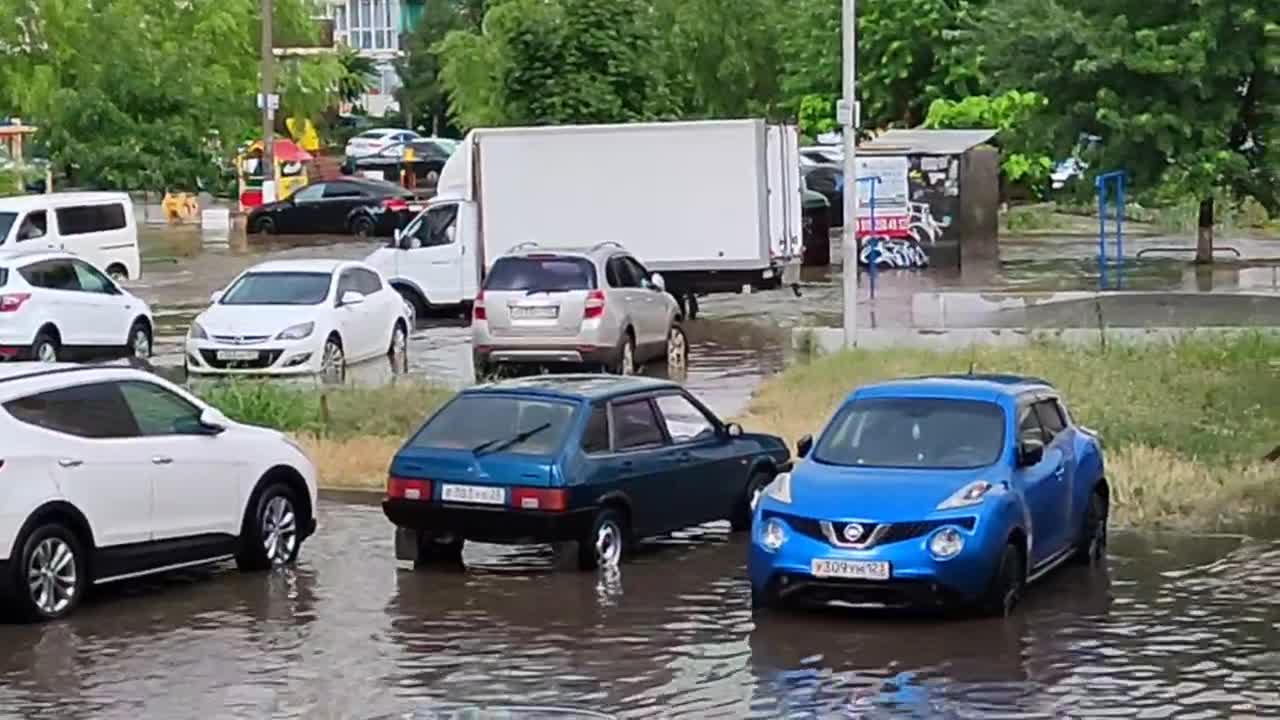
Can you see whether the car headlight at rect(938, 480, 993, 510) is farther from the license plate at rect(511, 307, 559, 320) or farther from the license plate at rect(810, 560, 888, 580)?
the license plate at rect(511, 307, 559, 320)

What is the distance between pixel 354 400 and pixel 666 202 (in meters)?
12.6

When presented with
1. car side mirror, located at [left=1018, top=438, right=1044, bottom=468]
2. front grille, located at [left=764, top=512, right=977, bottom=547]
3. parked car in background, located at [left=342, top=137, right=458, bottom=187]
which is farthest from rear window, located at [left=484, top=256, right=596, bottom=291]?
parked car in background, located at [left=342, top=137, right=458, bottom=187]

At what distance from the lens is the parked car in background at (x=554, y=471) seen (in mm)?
15688

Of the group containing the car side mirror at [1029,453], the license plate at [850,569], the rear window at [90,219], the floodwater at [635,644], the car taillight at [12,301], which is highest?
the rear window at [90,219]

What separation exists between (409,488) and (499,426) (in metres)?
0.76

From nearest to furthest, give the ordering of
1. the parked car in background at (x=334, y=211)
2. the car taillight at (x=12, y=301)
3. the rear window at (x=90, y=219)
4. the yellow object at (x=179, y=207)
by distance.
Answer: the car taillight at (x=12, y=301) < the rear window at (x=90, y=219) < the parked car in background at (x=334, y=211) < the yellow object at (x=179, y=207)

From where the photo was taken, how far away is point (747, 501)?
1772 cm

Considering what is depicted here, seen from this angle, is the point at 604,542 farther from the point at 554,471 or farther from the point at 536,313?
the point at 536,313

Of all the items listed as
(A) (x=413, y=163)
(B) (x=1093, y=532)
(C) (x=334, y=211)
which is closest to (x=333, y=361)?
(B) (x=1093, y=532)

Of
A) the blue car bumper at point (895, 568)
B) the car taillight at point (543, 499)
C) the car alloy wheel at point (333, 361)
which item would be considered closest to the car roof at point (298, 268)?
the car alloy wheel at point (333, 361)

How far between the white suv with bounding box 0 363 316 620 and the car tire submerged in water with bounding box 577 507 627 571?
2.18 meters

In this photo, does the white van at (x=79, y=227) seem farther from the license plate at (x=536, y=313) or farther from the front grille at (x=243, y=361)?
the license plate at (x=536, y=313)

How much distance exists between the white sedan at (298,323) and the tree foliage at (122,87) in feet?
115

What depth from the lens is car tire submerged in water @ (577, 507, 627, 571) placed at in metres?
15.9
